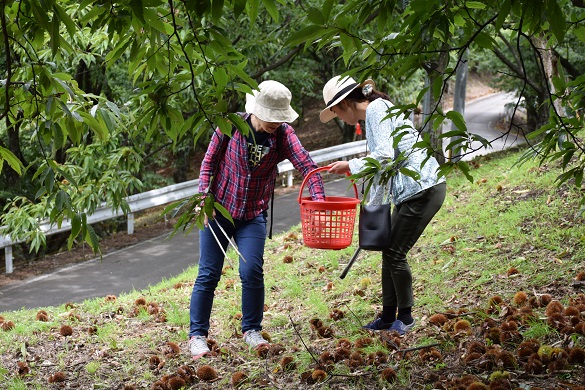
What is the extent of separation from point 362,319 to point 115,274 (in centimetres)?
552

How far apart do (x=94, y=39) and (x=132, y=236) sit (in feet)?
15.4

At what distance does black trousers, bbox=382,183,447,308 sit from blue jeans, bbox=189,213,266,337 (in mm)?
968

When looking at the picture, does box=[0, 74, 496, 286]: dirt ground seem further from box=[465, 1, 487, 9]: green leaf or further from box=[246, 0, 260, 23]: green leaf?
box=[465, 1, 487, 9]: green leaf

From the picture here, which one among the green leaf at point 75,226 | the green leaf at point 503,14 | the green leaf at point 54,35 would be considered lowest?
the green leaf at point 75,226

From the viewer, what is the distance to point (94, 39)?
935 centimetres

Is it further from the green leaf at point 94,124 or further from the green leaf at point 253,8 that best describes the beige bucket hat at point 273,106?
the green leaf at point 253,8

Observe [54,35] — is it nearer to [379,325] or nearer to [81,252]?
[379,325]

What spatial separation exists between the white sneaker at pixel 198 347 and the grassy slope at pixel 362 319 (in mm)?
72

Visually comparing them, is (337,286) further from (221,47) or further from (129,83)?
(129,83)

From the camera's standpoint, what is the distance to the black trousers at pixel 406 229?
5062 millimetres

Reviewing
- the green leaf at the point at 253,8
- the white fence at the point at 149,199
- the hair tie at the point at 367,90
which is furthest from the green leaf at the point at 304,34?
the white fence at the point at 149,199

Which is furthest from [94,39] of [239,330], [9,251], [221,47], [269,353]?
[221,47]

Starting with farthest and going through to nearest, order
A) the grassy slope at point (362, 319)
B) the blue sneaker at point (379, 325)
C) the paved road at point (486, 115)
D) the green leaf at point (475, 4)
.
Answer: the paved road at point (486, 115)
the blue sneaker at point (379, 325)
the grassy slope at point (362, 319)
the green leaf at point (475, 4)

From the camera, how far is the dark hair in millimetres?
5156
